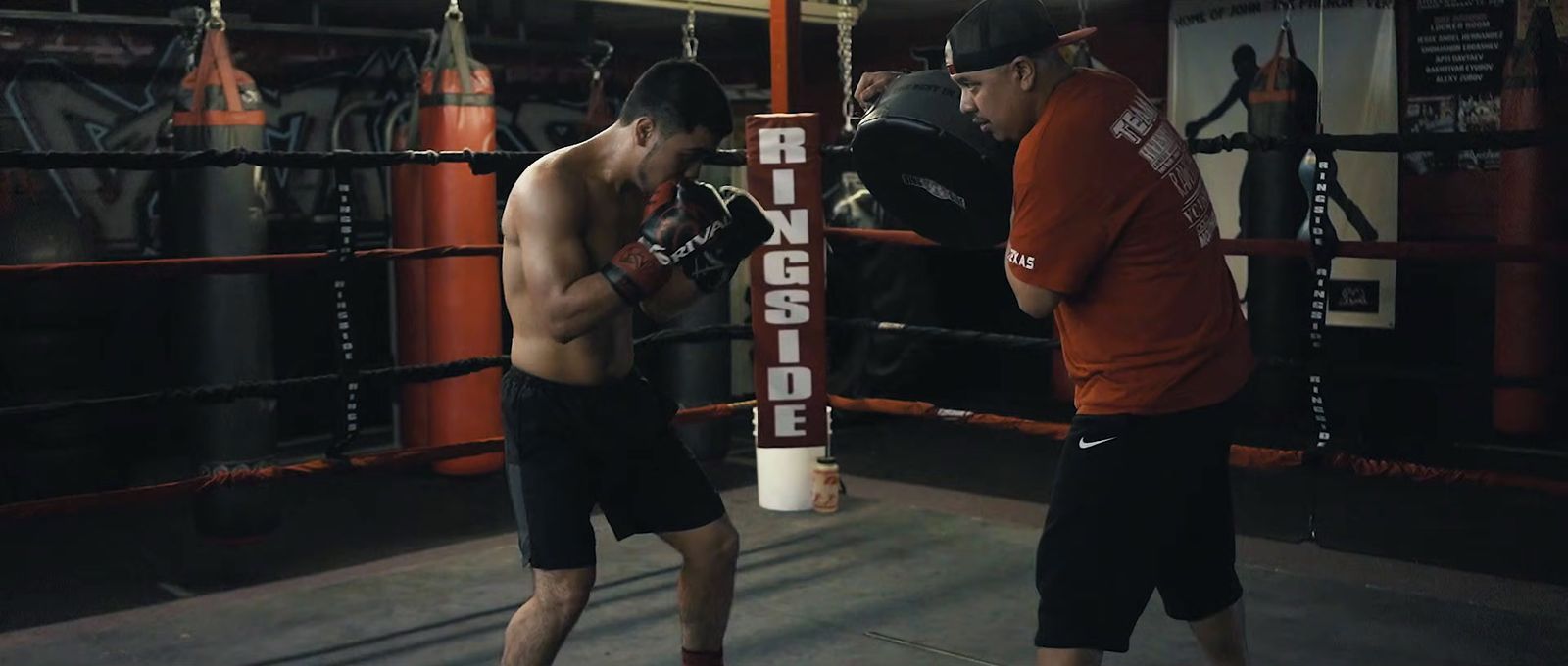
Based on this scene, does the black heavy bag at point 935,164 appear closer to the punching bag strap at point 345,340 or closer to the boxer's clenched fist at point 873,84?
the boxer's clenched fist at point 873,84

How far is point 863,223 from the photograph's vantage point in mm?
5754

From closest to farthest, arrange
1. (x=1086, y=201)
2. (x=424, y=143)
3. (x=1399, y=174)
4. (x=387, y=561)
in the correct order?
1. (x=1086, y=201)
2. (x=387, y=561)
3. (x=424, y=143)
4. (x=1399, y=174)

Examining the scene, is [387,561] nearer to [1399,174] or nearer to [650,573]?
[650,573]

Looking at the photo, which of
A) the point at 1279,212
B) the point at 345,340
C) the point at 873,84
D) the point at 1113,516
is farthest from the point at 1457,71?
the point at 1113,516

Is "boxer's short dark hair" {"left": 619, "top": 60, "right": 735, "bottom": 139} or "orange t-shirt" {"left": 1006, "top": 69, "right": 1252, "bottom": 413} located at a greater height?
"boxer's short dark hair" {"left": 619, "top": 60, "right": 735, "bottom": 139}

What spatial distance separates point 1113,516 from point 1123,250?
1.04 ft

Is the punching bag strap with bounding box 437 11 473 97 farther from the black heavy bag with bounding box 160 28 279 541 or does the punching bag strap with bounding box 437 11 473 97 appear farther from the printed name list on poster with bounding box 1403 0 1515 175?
A: the printed name list on poster with bounding box 1403 0 1515 175

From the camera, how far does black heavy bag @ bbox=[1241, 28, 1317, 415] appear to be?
4.95 m

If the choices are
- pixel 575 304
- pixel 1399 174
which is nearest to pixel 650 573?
pixel 575 304

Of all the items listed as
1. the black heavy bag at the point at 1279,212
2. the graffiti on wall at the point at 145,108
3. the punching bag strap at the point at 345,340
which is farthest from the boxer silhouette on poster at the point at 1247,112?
the punching bag strap at the point at 345,340

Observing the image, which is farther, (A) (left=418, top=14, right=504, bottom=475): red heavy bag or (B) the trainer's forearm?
(A) (left=418, top=14, right=504, bottom=475): red heavy bag

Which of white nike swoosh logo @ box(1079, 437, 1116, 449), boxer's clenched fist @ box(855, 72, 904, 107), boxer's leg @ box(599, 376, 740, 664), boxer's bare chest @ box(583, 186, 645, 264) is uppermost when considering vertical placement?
boxer's clenched fist @ box(855, 72, 904, 107)

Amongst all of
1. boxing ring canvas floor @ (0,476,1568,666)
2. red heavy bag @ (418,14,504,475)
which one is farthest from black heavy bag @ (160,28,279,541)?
red heavy bag @ (418,14,504,475)

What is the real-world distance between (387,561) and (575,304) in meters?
1.81
